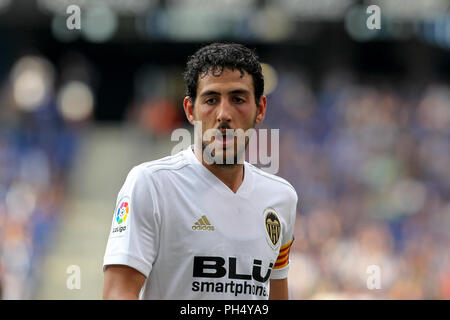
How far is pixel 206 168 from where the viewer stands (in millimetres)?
2980

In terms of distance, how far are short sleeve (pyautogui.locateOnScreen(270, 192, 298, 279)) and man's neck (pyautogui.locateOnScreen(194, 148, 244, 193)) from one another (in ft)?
0.95

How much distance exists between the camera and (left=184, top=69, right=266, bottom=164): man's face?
9.25 ft

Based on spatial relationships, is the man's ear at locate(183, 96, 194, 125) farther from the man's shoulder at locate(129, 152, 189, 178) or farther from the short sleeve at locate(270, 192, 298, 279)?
the short sleeve at locate(270, 192, 298, 279)

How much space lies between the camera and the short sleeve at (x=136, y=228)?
8.38 ft

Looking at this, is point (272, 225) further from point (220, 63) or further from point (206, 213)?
point (220, 63)

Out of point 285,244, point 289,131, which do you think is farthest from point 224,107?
point 289,131

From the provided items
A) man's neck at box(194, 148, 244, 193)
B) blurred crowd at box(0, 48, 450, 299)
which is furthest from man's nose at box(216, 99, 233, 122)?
blurred crowd at box(0, 48, 450, 299)

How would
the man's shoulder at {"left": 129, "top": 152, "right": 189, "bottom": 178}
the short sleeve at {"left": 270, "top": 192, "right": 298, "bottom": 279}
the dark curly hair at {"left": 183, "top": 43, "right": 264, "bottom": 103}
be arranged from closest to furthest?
the man's shoulder at {"left": 129, "top": 152, "right": 189, "bottom": 178} < the dark curly hair at {"left": 183, "top": 43, "right": 264, "bottom": 103} < the short sleeve at {"left": 270, "top": 192, "right": 298, "bottom": 279}

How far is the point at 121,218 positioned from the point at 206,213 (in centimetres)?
37

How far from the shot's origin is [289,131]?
44.6ft

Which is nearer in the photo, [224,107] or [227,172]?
[224,107]
